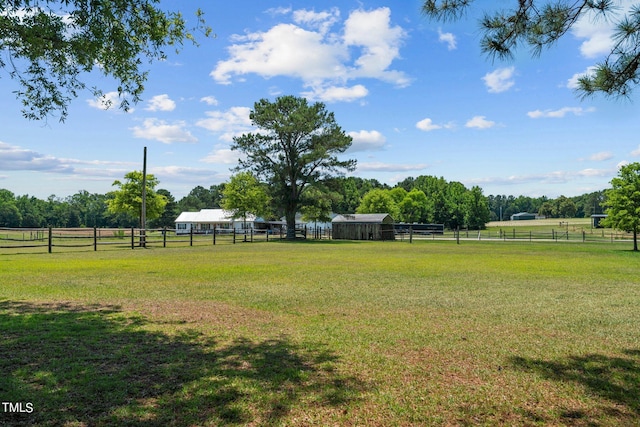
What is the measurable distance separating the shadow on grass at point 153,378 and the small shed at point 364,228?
41639mm

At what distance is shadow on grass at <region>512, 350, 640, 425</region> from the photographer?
3480 mm

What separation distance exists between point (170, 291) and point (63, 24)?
5.58 meters

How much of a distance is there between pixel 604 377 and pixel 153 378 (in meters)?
4.68

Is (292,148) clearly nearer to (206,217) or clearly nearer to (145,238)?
(145,238)

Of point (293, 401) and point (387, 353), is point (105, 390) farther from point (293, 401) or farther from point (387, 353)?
point (387, 353)

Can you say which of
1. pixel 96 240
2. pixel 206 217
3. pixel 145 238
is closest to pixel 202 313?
pixel 145 238

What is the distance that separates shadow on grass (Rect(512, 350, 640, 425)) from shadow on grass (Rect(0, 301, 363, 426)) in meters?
2.12

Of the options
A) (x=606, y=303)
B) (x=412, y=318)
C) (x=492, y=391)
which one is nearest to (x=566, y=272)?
(x=606, y=303)

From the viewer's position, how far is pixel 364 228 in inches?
1864

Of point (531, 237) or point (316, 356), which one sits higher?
point (316, 356)

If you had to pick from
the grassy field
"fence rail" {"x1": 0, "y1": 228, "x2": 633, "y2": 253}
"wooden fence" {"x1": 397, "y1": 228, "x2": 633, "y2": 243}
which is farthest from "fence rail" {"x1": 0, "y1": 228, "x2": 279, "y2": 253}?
"wooden fence" {"x1": 397, "y1": 228, "x2": 633, "y2": 243}

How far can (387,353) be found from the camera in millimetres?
4957

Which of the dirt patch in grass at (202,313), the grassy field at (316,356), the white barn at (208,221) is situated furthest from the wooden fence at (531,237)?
the white barn at (208,221)

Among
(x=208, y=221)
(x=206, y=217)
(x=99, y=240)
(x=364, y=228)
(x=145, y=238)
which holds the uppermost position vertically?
(x=206, y=217)
